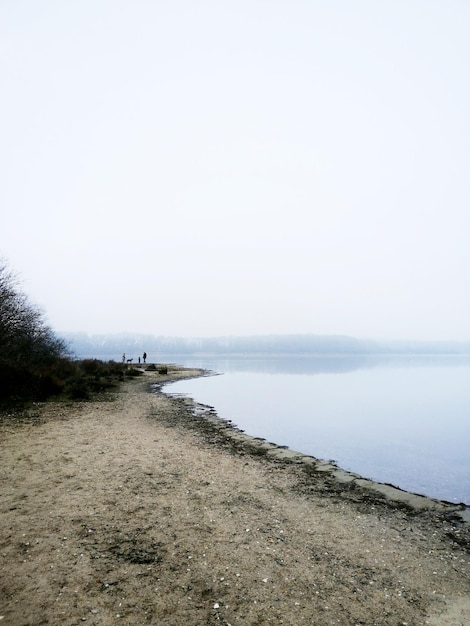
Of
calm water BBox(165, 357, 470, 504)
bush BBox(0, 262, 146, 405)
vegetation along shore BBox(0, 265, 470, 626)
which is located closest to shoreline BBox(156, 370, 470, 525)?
vegetation along shore BBox(0, 265, 470, 626)

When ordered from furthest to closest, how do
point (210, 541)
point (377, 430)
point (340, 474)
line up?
point (377, 430)
point (340, 474)
point (210, 541)

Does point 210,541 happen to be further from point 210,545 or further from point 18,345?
point 18,345

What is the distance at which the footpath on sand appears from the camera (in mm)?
4847

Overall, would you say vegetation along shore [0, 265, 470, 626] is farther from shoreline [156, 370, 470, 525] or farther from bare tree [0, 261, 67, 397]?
bare tree [0, 261, 67, 397]

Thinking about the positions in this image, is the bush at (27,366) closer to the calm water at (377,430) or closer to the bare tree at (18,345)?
the bare tree at (18,345)

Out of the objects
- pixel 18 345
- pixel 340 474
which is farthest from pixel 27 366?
pixel 340 474

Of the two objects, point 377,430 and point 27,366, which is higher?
point 27,366

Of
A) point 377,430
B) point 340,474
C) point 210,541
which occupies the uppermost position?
point 210,541

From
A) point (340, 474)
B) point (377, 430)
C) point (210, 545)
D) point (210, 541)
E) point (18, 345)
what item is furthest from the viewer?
point (18, 345)

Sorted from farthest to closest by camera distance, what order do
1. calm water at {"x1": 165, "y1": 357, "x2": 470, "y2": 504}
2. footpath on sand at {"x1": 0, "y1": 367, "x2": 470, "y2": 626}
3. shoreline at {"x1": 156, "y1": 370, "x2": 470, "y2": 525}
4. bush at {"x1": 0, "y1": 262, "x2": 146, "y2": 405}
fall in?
bush at {"x1": 0, "y1": 262, "x2": 146, "y2": 405}, calm water at {"x1": 165, "y1": 357, "x2": 470, "y2": 504}, shoreline at {"x1": 156, "y1": 370, "x2": 470, "y2": 525}, footpath on sand at {"x1": 0, "y1": 367, "x2": 470, "y2": 626}

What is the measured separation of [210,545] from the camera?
6.43 m

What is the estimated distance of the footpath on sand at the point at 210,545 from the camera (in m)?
4.85

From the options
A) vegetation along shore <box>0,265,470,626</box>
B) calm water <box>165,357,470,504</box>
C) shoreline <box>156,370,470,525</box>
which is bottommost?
calm water <box>165,357,470,504</box>

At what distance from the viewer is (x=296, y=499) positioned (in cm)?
909
